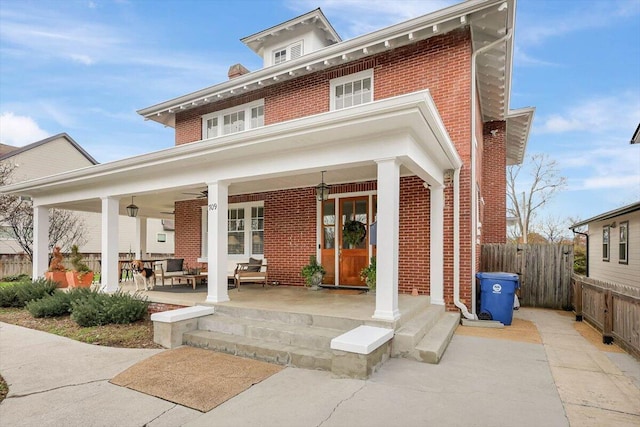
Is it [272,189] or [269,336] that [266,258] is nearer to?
[272,189]

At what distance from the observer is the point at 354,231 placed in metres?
8.32

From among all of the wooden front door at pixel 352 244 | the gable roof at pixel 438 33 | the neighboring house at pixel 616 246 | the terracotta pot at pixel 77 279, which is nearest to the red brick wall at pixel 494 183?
the gable roof at pixel 438 33

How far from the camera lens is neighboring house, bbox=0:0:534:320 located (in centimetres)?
530

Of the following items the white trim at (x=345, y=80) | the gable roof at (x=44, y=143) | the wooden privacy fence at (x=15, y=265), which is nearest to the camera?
the white trim at (x=345, y=80)

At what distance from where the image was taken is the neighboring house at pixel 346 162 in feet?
17.4

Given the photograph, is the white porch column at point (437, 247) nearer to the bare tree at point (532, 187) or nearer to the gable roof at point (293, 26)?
the gable roof at point (293, 26)


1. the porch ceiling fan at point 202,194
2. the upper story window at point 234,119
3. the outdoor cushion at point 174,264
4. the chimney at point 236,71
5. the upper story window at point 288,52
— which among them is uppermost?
the upper story window at point 288,52

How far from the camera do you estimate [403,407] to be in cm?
354

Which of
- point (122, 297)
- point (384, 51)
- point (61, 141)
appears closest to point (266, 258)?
point (122, 297)

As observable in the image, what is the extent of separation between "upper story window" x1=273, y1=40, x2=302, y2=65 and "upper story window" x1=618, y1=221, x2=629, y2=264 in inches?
469

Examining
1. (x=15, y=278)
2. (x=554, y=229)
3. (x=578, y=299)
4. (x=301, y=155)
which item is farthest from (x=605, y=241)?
(x=15, y=278)

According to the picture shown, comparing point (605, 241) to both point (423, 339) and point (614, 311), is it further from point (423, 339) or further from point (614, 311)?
point (423, 339)

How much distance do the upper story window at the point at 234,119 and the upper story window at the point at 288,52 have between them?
75.8 inches

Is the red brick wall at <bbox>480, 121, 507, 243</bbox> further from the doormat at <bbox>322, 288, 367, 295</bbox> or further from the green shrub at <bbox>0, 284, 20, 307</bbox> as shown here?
the green shrub at <bbox>0, 284, 20, 307</bbox>
